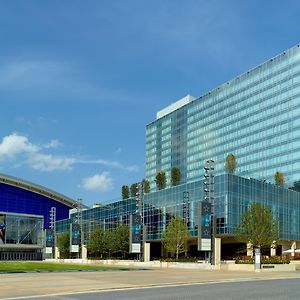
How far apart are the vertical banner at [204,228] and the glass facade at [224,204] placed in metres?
13.1

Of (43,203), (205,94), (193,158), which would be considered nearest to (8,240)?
(43,203)

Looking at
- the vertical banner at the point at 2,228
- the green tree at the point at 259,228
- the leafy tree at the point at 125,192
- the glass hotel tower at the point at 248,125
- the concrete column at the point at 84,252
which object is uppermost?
the glass hotel tower at the point at 248,125

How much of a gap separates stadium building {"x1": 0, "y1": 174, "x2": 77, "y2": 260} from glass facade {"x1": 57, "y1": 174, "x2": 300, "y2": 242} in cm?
5243

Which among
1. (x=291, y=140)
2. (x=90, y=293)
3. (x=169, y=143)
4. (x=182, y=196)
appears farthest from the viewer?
(x=169, y=143)

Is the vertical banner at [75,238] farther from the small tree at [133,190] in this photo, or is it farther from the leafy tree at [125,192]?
the leafy tree at [125,192]

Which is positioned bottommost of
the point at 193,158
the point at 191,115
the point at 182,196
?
the point at 182,196

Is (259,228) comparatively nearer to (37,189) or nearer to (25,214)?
(25,214)

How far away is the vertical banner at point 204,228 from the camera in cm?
6675

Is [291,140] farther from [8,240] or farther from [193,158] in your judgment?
[8,240]

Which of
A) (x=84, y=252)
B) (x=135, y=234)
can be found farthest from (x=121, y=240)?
(x=84, y=252)

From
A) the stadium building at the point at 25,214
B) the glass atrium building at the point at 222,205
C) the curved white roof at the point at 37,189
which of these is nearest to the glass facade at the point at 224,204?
the glass atrium building at the point at 222,205

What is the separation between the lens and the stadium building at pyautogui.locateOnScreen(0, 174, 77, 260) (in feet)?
493

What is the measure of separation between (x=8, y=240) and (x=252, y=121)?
7246cm

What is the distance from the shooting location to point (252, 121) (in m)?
148
